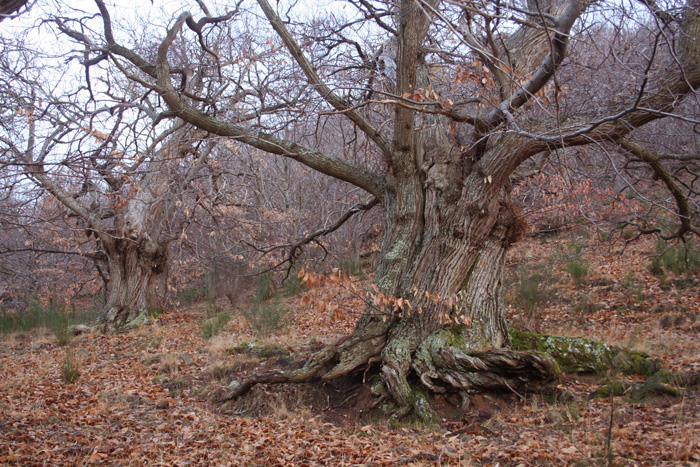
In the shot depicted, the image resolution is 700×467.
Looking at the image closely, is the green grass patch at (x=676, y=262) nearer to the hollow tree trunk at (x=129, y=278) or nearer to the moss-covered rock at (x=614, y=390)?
the moss-covered rock at (x=614, y=390)

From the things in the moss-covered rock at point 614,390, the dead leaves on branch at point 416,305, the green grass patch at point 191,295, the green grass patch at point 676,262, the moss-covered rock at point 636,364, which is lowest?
the moss-covered rock at point 614,390

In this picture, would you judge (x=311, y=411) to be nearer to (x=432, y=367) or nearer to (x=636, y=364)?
(x=432, y=367)

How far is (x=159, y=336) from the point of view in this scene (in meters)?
9.91

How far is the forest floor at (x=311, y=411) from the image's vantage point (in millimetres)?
3768

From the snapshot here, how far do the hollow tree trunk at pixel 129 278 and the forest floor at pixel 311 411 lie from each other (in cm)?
187

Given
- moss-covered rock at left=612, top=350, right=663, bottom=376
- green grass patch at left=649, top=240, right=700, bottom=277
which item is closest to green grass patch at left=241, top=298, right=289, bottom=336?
moss-covered rock at left=612, top=350, right=663, bottom=376

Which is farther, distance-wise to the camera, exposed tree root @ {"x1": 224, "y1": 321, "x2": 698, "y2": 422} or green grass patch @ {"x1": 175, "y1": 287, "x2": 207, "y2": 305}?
green grass patch @ {"x1": 175, "y1": 287, "x2": 207, "y2": 305}

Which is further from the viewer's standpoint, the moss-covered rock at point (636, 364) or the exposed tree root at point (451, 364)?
the moss-covered rock at point (636, 364)

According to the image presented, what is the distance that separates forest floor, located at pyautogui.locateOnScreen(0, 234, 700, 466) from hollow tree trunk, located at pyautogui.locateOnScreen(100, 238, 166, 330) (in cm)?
187

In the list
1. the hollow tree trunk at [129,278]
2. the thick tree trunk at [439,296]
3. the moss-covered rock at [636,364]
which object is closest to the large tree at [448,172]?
the thick tree trunk at [439,296]

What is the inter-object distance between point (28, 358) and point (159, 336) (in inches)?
88.5

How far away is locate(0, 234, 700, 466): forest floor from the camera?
3.77 meters

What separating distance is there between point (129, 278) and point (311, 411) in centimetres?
806

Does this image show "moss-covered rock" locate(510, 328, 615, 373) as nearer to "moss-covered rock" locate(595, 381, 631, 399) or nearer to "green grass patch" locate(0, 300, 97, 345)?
"moss-covered rock" locate(595, 381, 631, 399)
